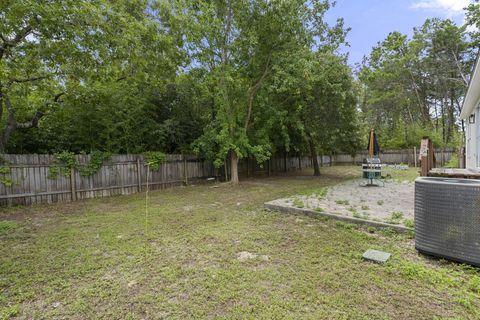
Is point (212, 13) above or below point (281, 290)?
above

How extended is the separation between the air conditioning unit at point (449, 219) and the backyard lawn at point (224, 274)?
0.17 meters

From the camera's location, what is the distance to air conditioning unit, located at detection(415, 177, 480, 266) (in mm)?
2301

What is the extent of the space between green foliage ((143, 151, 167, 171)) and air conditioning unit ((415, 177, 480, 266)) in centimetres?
763

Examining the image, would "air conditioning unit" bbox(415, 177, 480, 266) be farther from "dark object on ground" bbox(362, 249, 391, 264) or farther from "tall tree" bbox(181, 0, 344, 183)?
"tall tree" bbox(181, 0, 344, 183)

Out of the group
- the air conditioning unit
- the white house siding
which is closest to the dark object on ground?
the air conditioning unit

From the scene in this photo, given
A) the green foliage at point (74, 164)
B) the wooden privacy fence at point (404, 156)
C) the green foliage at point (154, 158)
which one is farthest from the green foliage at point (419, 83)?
the green foliage at point (74, 164)

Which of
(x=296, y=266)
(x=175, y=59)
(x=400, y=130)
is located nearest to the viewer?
(x=296, y=266)

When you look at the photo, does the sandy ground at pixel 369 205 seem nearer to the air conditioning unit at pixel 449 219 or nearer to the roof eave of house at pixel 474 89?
the air conditioning unit at pixel 449 219

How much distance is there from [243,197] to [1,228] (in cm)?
504

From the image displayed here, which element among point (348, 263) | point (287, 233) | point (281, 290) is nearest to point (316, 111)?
point (287, 233)

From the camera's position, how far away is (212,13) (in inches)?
328

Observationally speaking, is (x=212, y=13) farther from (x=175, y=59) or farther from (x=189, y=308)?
(x=189, y=308)

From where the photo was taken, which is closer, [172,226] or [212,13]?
[172,226]

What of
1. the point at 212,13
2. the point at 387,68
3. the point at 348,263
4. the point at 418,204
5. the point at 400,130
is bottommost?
the point at 348,263
